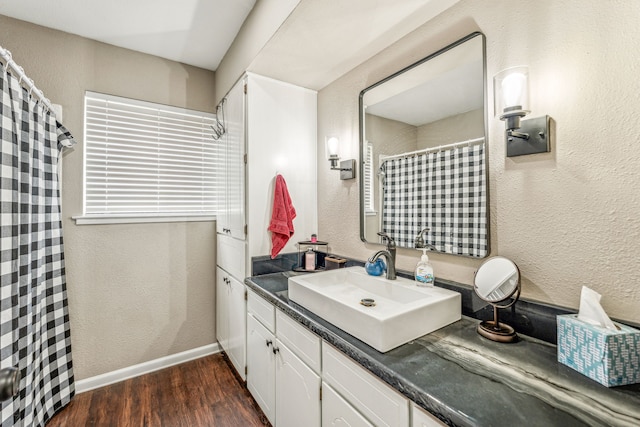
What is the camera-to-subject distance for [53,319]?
73.5 inches

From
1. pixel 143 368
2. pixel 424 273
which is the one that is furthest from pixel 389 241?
pixel 143 368

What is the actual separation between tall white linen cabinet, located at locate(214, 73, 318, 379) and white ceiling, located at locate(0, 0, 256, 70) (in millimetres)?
389

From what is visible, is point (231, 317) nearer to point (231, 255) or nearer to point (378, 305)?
point (231, 255)

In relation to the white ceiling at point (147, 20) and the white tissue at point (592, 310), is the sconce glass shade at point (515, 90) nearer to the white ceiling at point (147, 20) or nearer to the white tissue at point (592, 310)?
the white tissue at point (592, 310)

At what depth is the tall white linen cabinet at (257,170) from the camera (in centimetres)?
195

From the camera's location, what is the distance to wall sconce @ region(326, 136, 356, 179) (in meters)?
1.83

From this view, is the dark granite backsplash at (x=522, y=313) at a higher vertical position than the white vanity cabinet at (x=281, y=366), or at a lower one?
higher

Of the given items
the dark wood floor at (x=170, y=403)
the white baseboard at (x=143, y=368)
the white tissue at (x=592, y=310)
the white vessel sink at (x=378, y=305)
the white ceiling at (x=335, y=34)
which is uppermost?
the white ceiling at (x=335, y=34)

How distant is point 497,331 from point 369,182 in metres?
1.01

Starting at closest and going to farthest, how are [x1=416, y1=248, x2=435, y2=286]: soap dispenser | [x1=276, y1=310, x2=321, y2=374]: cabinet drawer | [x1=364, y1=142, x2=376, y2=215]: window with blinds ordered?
[x1=276, y1=310, x2=321, y2=374]: cabinet drawer, [x1=416, y1=248, x2=435, y2=286]: soap dispenser, [x1=364, y1=142, x2=376, y2=215]: window with blinds

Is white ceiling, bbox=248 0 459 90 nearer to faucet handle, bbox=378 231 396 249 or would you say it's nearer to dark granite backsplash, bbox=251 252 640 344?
faucet handle, bbox=378 231 396 249

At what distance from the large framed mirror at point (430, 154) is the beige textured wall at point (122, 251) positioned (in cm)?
162

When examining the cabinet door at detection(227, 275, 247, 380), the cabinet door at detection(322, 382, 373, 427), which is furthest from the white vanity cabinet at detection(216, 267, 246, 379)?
the cabinet door at detection(322, 382, 373, 427)

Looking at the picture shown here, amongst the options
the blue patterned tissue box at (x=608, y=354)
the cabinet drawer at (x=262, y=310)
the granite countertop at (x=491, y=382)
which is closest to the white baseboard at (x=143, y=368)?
the cabinet drawer at (x=262, y=310)
